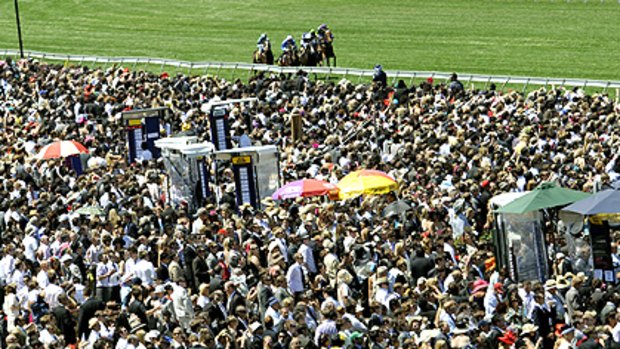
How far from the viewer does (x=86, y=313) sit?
21672 millimetres

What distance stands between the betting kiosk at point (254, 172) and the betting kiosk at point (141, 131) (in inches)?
244

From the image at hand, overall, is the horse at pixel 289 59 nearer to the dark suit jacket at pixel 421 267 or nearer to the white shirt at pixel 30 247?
the white shirt at pixel 30 247

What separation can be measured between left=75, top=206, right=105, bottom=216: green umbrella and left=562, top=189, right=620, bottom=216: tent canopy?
30.4 ft

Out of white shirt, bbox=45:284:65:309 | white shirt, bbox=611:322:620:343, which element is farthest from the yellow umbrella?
white shirt, bbox=611:322:620:343

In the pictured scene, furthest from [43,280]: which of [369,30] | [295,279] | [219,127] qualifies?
[369,30]

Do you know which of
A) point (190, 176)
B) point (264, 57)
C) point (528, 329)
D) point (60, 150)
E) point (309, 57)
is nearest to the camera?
point (528, 329)

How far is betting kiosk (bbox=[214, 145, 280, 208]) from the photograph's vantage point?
29.3 metres

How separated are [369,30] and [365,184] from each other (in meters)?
36.3

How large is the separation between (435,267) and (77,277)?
6267 millimetres

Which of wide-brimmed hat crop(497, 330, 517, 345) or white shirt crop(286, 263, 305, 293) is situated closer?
wide-brimmed hat crop(497, 330, 517, 345)

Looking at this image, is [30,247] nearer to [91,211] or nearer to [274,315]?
[91,211]

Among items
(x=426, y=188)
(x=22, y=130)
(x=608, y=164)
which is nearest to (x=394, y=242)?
(x=426, y=188)

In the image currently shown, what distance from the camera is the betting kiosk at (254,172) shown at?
29.3 m

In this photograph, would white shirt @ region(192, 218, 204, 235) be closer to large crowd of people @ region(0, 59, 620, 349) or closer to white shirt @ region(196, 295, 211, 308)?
large crowd of people @ region(0, 59, 620, 349)
